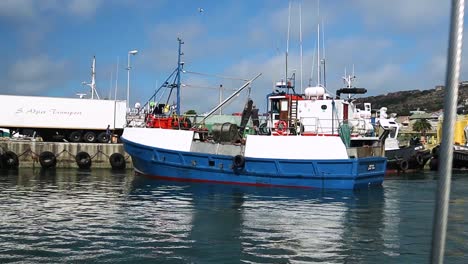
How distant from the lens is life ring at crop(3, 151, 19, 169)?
28.7m

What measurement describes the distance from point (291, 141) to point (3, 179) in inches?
539

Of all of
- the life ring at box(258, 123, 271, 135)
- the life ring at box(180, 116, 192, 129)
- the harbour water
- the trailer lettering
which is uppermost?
the trailer lettering

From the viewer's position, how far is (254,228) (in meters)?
11.6

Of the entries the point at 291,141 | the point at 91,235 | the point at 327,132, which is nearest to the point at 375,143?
the point at 327,132

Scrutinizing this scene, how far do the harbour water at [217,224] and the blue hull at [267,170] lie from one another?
1.97 ft

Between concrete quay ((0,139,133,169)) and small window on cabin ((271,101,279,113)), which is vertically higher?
small window on cabin ((271,101,279,113))

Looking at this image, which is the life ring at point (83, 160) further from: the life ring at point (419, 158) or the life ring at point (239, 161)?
the life ring at point (419, 158)

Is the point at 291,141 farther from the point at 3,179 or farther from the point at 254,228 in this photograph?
the point at 3,179

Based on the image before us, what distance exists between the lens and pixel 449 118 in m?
2.24

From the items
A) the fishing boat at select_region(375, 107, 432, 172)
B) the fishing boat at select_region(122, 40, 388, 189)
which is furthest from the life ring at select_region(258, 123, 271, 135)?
the fishing boat at select_region(375, 107, 432, 172)

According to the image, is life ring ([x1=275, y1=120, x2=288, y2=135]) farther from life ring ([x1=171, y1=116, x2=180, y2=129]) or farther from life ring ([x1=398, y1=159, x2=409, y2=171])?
life ring ([x1=398, y1=159, x2=409, y2=171])

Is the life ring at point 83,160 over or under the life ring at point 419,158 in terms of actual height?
under

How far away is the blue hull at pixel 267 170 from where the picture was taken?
19578mm

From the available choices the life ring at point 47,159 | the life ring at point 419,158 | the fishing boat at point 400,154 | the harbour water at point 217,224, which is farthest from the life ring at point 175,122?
the life ring at point 419,158
